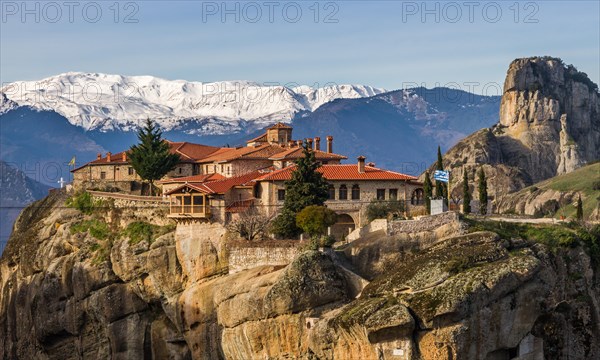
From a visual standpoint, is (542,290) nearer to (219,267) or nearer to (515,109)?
(219,267)

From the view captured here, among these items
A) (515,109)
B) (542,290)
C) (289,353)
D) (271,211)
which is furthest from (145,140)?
(515,109)

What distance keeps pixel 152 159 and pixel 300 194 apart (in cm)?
2364

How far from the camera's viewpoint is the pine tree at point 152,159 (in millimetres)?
108562

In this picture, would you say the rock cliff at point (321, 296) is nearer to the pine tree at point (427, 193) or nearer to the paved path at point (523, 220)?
the paved path at point (523, 220)

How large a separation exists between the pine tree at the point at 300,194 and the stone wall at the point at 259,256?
2597mm

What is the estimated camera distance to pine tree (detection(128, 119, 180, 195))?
10856 cm

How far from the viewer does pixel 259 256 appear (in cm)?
8525

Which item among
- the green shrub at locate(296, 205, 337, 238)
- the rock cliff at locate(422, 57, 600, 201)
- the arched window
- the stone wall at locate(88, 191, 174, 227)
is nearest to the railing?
the stone wall at locate(88, 191, 174, 227)

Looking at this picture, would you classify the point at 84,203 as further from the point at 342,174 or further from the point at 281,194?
the point at 342,174

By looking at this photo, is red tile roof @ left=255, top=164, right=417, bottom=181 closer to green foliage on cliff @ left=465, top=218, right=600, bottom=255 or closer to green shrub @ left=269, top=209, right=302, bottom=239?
green shrub @ left=269, top=209, right=302, bottom=239

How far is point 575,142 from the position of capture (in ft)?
637

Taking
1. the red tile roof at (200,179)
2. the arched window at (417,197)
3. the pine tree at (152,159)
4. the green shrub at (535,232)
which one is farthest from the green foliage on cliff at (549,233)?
the pine tree at (152,159)

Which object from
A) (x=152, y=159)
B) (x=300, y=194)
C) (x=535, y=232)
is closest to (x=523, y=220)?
(x=535, y=232)

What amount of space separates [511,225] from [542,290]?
9.85 meters
